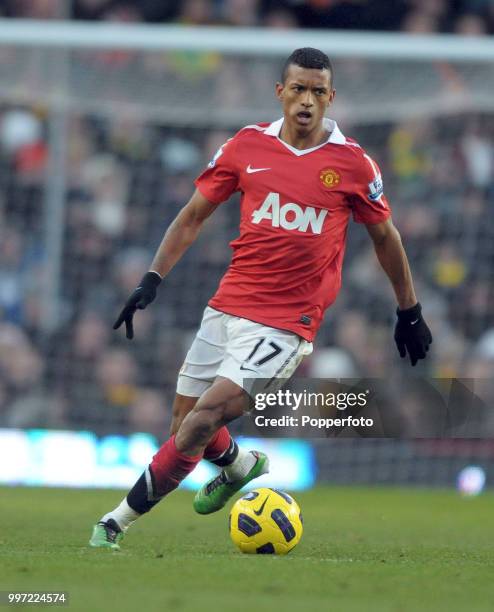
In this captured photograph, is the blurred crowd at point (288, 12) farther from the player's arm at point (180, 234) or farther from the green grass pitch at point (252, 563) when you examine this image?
the player's arm at point (180, 234)

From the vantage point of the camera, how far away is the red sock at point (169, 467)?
6742mm

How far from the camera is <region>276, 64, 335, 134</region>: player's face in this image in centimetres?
698

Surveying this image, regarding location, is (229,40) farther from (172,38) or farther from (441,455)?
(441,455)

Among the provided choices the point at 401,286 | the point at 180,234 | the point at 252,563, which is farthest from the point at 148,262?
the point at 252,563

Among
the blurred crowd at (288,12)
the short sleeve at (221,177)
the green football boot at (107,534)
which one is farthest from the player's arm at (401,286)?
the blurred crowd at (288,12)

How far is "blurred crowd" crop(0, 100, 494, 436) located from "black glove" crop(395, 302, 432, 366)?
6045 millimetres

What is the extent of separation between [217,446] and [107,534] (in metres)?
0.88

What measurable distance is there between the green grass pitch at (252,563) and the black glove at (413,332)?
1.01 m

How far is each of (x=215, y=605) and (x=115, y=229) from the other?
9.98m

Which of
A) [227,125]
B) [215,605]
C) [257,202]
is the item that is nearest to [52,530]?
[257,202]

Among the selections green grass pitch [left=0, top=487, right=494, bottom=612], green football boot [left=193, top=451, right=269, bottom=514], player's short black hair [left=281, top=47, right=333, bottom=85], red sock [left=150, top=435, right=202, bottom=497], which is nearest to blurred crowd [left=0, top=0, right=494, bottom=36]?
green grass pitch [left=0, top=487, right=494, bottom=612]

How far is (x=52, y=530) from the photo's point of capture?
26.8 feet

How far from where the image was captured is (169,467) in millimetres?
6746

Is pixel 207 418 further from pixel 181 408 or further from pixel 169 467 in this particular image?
pixel 181 408
